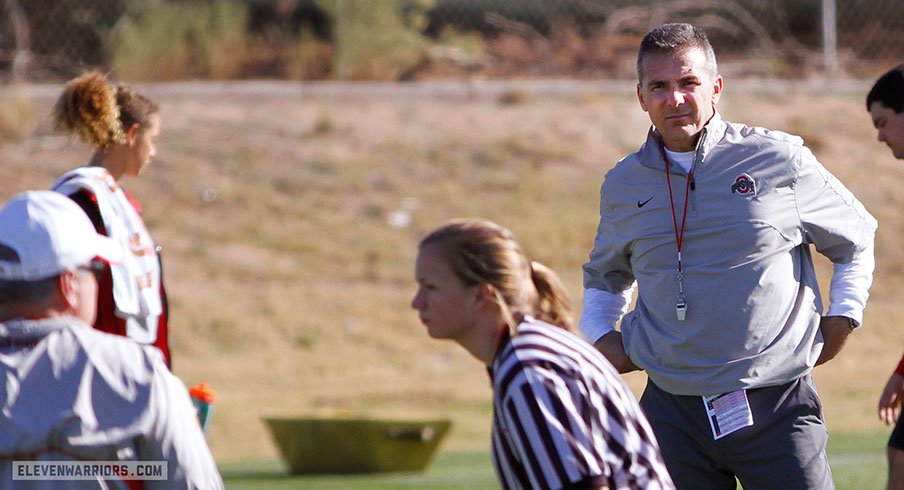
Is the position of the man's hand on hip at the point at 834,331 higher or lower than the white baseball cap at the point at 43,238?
lower

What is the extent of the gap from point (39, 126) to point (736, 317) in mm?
15117

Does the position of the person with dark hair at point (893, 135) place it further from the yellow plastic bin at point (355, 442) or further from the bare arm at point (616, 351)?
the yellow plastic bin at point (355, 442)

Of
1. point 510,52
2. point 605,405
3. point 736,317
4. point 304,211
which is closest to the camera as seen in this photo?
point 605,405

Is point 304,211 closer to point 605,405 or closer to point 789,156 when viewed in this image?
point 789,156

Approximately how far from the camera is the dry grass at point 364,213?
15.2 metres

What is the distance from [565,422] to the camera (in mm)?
3338

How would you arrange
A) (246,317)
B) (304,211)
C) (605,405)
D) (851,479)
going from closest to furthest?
(605,405)
(851,479)
(246,317)
(304,211)

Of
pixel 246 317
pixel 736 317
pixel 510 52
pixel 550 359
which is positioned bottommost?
pixel 246 317

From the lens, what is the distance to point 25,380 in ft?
10.4

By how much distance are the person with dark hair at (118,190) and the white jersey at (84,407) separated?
2226mm

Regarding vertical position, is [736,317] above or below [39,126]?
above

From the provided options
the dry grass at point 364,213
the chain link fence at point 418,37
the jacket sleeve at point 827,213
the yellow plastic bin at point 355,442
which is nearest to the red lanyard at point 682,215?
the jacket sleeve at point 827,213

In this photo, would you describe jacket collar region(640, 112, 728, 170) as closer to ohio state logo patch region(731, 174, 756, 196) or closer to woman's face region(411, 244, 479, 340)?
ohio state logo patch region(731, 174, 756, 196)

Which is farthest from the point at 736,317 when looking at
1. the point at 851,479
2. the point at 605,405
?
the point at 851,479
